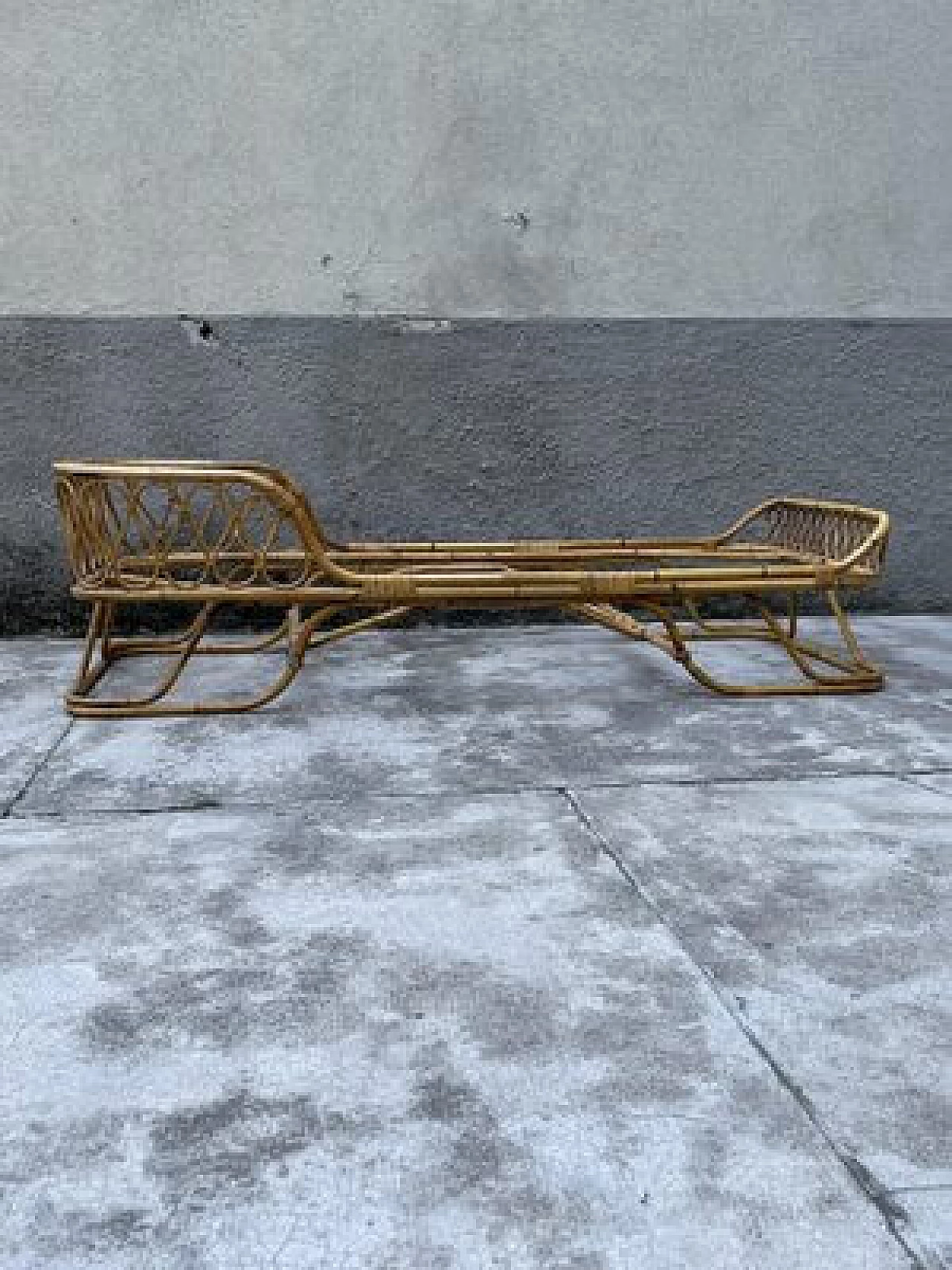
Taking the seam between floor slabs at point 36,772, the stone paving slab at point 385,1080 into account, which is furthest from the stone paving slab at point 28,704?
the stone paving slab at point 385,1080

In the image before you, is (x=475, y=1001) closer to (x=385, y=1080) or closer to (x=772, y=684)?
(x=385, y=1080)

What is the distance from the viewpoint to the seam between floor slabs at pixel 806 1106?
115 cm

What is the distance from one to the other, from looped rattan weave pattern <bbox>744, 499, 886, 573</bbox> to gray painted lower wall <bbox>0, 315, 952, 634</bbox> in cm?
44

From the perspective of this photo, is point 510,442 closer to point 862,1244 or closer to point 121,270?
point 121,270

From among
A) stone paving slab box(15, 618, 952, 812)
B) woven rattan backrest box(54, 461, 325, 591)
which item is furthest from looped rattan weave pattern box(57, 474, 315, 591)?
stone paving slab box(15, 618, 952, 812)

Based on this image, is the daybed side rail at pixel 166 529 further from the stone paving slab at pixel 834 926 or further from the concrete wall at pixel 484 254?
the stone paving slab at pixel 834 926

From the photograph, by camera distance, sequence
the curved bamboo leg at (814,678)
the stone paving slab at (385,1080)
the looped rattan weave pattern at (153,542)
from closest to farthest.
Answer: the stone paving slab at (385,1080) → the looped rattan weave pattern at (153,542) → the curved bamboo leg at (814,678)

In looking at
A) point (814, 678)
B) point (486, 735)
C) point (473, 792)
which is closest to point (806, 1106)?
point (473, 792)

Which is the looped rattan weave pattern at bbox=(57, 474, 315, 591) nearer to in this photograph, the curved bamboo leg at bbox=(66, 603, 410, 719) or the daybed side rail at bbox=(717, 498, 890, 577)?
the curved bamboo leg at bbox=(66, 603, 410, 719)

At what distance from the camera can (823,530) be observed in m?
3.72

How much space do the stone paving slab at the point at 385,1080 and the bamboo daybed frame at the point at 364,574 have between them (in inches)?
40.9

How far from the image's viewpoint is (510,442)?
174 inches

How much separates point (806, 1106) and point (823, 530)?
261 cm

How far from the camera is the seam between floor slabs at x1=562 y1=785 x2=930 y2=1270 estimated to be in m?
1.15
